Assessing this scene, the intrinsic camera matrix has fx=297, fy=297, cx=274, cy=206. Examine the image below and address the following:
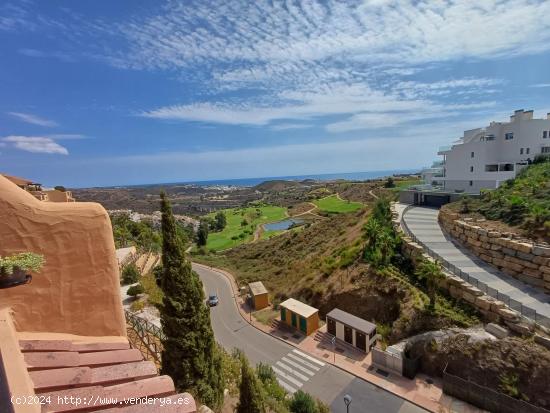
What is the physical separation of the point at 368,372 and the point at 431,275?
659 centimetres

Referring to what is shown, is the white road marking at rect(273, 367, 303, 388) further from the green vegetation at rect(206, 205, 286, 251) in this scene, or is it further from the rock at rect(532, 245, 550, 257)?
the green vegetation at rect(206, 205, 286, 251)

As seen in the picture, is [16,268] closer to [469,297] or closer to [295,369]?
[295,369]

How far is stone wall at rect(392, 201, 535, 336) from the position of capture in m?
13.7

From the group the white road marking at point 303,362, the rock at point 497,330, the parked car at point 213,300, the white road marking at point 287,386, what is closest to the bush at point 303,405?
the white road marking at point 287,386

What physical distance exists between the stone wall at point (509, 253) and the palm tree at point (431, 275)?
3567 mm

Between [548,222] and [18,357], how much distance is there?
890 inches

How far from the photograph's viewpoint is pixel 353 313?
2145 centimetres

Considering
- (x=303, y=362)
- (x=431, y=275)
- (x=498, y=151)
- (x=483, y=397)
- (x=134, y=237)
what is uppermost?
(x=498, y=151)

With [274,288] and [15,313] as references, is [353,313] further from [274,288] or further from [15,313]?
[15,313]

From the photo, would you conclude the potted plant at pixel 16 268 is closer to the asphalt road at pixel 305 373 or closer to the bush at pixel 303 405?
the bush at pixel 303 405

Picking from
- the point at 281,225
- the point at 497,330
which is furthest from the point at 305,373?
the point at 281,225

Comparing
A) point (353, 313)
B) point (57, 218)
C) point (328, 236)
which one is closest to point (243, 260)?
point (328, 236)

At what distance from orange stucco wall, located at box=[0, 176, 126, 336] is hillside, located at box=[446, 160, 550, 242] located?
68.9ft

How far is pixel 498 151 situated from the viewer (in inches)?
1393
